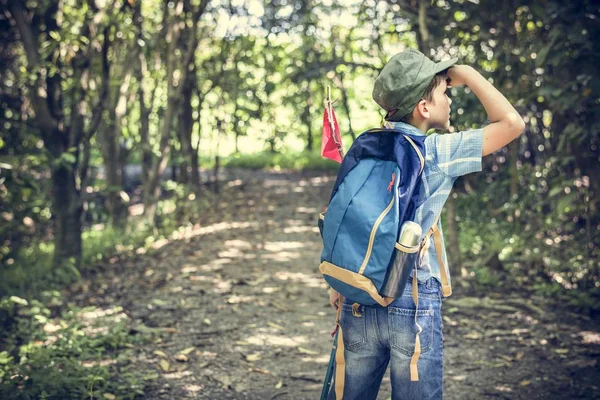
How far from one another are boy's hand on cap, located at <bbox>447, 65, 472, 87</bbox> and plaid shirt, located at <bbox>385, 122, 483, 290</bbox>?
0.20 meters

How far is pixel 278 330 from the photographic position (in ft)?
17.3

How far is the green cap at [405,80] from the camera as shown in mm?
2330

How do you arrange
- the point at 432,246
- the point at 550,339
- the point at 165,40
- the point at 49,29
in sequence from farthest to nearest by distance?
the point at 165,40, the point at 49,29, the point at 550,339, the point at 432,246

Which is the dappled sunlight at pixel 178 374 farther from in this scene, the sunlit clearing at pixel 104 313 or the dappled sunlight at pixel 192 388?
→ the sunlit clearing at pixel 104 313

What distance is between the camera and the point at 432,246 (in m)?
2.45

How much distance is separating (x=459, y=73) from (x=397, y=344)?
3.28 feet

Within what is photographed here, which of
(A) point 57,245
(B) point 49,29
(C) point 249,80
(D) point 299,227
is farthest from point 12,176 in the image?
(C) point 249,80

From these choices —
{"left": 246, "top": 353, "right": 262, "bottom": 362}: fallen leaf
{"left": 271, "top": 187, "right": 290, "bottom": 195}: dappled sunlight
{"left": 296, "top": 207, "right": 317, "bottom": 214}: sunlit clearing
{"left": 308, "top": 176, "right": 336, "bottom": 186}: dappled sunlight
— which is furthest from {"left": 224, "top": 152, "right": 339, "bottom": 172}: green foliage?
{"left": 246, "top": 353, "right": 262, "bottom": 362}: fallen leaf

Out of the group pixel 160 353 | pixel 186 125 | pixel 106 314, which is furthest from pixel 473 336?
pixel 186 125

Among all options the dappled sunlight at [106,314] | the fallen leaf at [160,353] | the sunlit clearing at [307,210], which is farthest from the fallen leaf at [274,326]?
the sunlit clearing at [307,210]

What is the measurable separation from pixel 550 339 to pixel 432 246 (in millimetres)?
2940

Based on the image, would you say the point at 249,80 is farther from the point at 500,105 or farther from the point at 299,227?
the point at 500,105

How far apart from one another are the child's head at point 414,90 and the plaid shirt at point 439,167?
60mm

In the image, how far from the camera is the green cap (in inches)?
91.7
